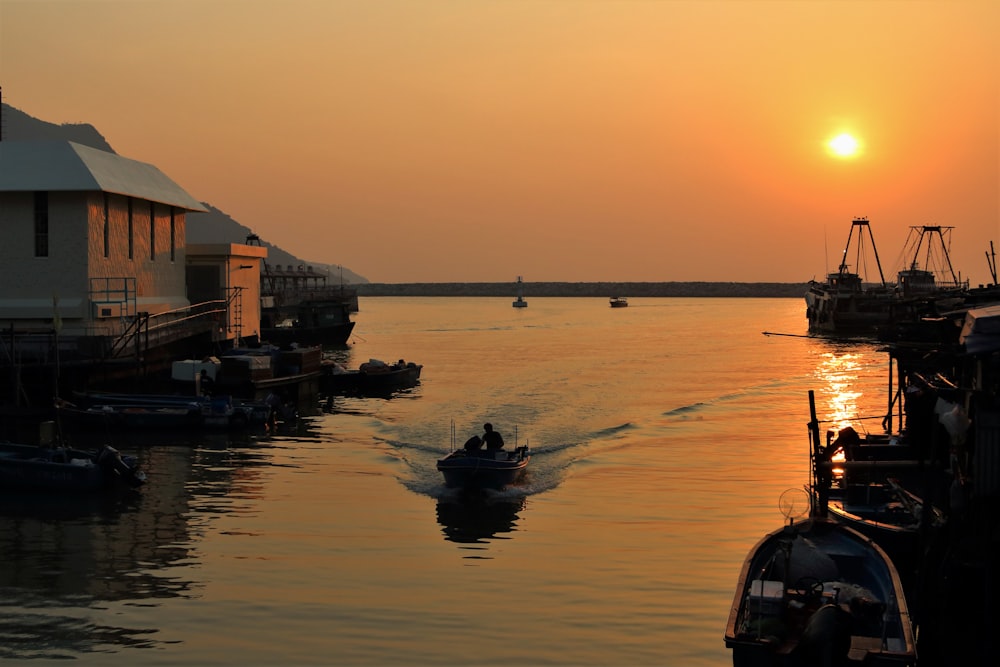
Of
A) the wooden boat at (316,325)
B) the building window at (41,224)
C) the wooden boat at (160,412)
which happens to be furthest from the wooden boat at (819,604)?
the wooden boat at (316,325)

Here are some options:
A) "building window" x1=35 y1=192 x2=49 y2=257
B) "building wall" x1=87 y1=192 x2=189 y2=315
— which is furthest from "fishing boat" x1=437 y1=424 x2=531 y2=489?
"building window" x1=35 y1=192 x2=49 y2=257

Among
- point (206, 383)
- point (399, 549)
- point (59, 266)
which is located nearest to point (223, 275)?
point (206, 383)

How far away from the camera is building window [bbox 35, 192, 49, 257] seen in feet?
139

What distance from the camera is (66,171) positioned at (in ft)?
140

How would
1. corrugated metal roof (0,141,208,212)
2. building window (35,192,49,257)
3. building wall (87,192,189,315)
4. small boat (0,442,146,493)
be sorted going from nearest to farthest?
small boat (0,442,146,493)
corrugated metal roof (0,141,208,212)
building window (35,192,49,257)
building wall (87,192,189,315)

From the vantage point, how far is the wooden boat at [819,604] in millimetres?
12898

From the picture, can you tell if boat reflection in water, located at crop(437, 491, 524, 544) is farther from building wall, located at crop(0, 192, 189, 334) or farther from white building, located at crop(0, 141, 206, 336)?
building wall, located at crop(0, 192, 189, 334)

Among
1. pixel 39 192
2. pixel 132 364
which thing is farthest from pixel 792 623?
pixel 39 192

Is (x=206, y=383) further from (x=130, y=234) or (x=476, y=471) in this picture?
(x=476, y=471)

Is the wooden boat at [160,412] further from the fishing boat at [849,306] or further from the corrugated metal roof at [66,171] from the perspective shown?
the fishing boat at [849,306]

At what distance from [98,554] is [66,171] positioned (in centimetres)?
2620

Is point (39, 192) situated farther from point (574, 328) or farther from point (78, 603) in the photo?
point (574, 328)

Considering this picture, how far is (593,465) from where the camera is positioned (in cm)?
3428

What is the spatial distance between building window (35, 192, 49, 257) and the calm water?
11478mm
